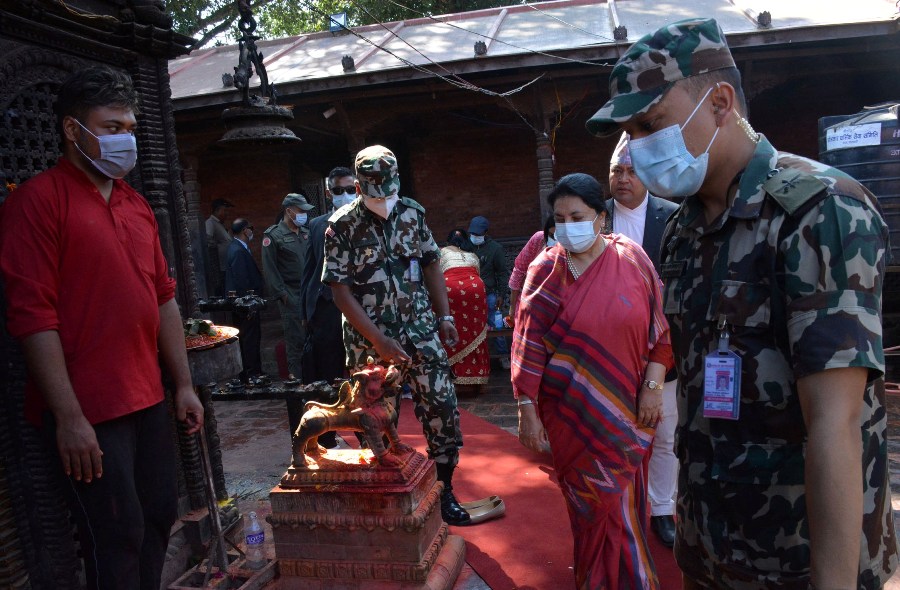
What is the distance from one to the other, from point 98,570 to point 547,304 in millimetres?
1972

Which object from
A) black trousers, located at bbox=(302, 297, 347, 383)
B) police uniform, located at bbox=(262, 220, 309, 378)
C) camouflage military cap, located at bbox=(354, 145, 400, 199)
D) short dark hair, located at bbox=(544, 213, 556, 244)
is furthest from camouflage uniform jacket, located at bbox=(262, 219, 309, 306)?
camouflage military cap, located at bbox=(354, 145, 400, 199)

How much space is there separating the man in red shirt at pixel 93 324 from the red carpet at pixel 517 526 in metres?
1.73

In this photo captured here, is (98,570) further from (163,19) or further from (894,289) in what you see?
(894,289)

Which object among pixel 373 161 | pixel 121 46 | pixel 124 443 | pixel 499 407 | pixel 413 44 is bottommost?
pixel 499 407

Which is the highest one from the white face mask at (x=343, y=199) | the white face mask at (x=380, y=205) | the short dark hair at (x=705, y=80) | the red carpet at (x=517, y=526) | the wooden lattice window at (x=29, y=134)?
the wooden lattice window at (x=29, y=134)

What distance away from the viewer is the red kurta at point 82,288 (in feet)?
6.87

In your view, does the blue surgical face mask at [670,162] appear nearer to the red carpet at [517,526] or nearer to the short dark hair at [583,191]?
the short dark hair at [583,191]

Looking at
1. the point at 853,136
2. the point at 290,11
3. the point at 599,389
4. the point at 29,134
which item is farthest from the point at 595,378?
the point at 290,11

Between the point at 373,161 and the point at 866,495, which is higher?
the point at 373,161

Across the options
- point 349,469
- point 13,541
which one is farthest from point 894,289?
point 13,541

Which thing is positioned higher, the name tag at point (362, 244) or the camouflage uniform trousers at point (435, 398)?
A: the name tag at point (362, 244)

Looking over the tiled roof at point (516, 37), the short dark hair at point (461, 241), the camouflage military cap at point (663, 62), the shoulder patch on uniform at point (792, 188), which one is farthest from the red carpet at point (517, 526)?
the tiled roof at point (516, 37)

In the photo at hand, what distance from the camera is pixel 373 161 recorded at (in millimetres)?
3523

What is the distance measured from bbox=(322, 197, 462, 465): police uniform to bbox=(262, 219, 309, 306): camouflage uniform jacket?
3162 millimetres
